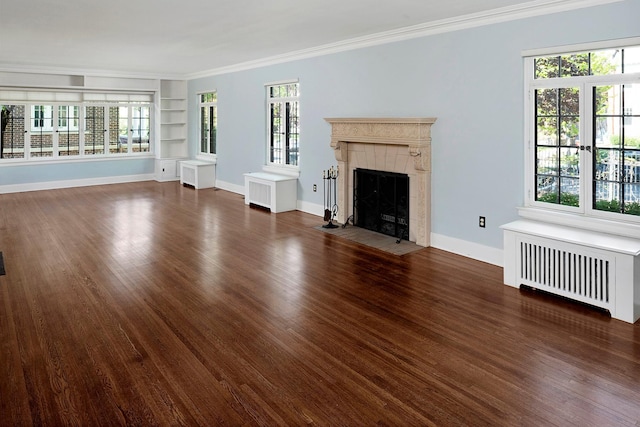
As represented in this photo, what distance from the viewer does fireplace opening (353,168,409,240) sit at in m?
5.84

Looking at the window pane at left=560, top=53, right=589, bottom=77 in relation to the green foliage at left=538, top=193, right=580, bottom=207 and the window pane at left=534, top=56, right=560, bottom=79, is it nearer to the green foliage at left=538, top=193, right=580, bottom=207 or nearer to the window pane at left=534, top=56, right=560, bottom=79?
the window pane at left=534, top=56, right=560, bottom=79

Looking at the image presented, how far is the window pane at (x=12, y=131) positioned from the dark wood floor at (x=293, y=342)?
5.20 metres

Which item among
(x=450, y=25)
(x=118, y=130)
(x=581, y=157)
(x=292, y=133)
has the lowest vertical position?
(x=581, y=157)

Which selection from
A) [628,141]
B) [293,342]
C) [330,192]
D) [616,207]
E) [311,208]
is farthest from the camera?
[311,208]

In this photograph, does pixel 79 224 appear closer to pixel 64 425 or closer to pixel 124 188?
pixel 124 188

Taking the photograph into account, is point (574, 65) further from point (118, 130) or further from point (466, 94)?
point (118, 130)

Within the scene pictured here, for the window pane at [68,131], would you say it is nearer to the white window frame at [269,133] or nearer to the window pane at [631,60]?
the white window frame at [269,133]

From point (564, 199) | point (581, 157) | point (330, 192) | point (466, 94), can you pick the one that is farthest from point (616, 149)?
point (330, 192)

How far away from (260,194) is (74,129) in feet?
17.6

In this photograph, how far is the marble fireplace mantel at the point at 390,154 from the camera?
17.8ft

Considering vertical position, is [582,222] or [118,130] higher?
[118,130]

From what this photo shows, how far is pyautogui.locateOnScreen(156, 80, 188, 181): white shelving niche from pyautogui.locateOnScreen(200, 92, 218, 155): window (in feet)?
2.45

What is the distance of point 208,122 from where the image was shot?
10.7 meters

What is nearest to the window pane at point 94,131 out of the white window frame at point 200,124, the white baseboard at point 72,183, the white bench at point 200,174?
the white baseboard at point 72,183
